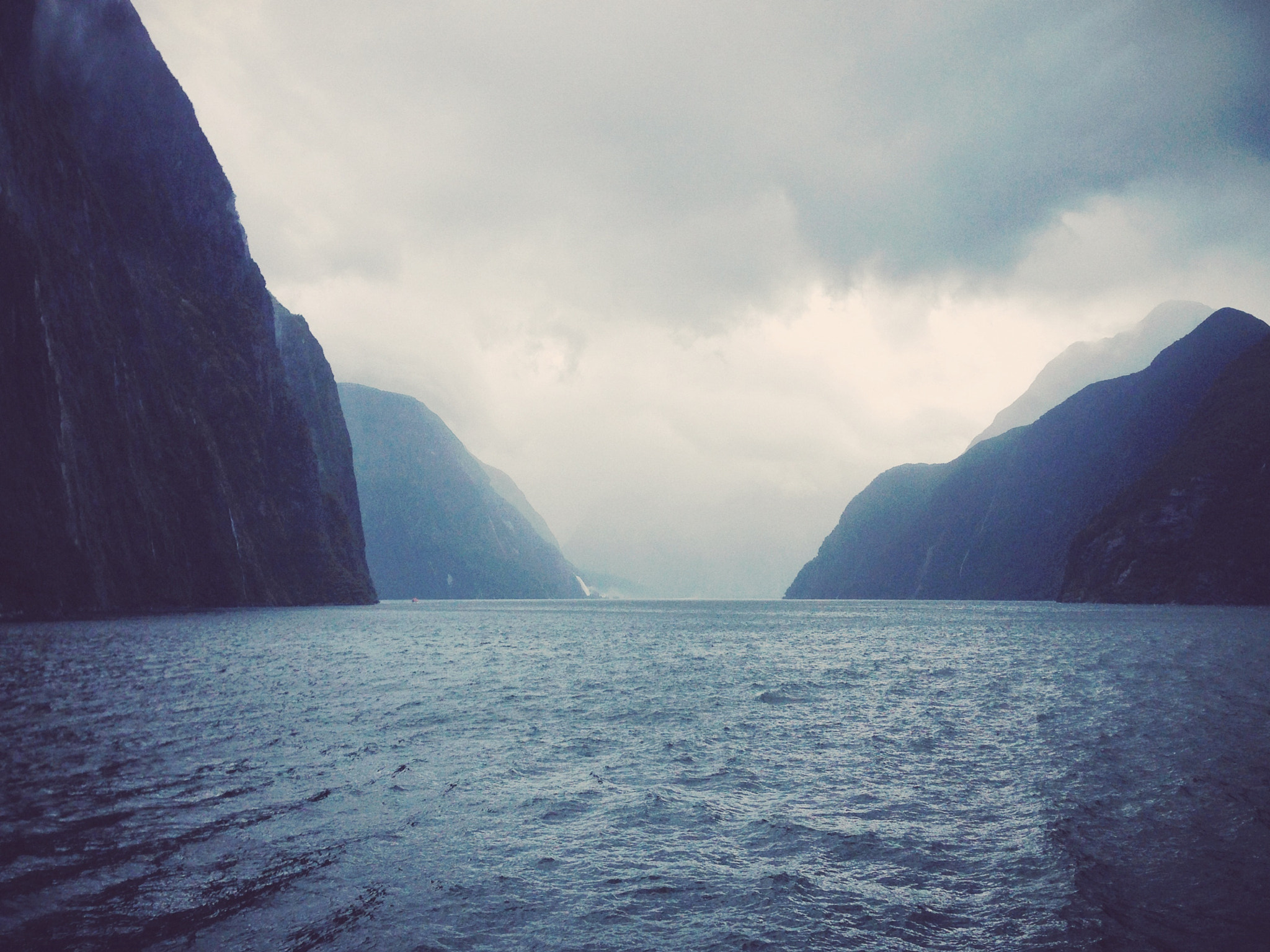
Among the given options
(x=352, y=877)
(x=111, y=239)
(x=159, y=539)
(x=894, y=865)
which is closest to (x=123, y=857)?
(x=352, y=877)

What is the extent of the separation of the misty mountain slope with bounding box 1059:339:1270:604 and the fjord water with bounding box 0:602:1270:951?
120 meters

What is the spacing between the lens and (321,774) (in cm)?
1761

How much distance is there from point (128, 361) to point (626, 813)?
88650mm

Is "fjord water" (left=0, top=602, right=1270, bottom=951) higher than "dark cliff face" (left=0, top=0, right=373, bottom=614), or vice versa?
"dark cliff face" (left=0, top=0, right=373, bottom=614)

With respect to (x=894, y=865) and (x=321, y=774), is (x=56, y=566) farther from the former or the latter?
(x=894, y=865)

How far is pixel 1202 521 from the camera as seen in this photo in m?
132

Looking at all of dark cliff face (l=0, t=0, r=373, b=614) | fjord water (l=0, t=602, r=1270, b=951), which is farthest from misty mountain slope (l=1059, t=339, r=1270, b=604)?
dark cliff face (l=0, t=0, r=373, b=614)

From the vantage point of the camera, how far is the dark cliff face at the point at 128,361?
61812 millimetres

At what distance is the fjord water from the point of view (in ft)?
32.9

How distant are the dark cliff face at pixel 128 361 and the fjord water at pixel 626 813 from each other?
1453 inches

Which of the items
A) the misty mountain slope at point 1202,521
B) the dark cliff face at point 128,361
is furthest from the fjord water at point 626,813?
the misty mountain slope at point 1202,521

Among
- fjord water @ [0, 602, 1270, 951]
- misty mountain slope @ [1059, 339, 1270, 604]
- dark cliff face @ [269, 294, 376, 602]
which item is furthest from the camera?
dark cliff face @ [269, 294, 376, 602]

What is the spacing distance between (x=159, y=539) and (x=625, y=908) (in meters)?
87.7

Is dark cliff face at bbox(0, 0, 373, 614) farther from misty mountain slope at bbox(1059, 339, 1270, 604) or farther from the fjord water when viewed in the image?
misty mountain slope at bbox(1059, 339, 1270, 604)
